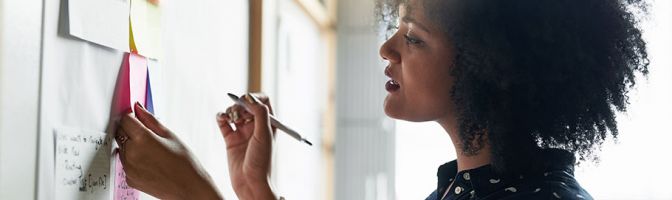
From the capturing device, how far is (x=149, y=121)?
1.04 metres

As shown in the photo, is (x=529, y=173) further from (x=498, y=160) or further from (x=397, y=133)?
(x=397, y=133)

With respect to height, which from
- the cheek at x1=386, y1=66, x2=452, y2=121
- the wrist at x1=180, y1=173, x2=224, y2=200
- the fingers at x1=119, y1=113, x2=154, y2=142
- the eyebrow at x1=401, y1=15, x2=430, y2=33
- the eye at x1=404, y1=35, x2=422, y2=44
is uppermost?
the eyebrow at x1=401, y1=15, x2=430, y2=33

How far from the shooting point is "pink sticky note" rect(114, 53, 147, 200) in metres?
1.02

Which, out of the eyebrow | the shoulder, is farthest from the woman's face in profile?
the shoulder

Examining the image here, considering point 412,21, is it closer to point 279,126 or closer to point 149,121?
point 279,126

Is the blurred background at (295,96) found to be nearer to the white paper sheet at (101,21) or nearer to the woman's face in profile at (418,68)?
the white paper sheet at (101,21)

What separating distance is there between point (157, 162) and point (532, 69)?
1.44 feet

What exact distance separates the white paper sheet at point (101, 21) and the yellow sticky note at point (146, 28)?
0.02 m

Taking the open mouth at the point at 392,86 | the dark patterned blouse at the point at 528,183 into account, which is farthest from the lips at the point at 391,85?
the dark patterned blouse at the point at 528,183

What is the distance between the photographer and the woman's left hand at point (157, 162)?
0.99 m

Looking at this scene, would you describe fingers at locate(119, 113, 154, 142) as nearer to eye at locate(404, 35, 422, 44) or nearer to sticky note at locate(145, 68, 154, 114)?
sticky note at locate(145, 68, 154, 114)

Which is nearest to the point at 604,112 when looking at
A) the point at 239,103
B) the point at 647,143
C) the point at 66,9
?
the point at 239,103

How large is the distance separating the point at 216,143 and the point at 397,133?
1510 millimetres

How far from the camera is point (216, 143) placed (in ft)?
4.85
